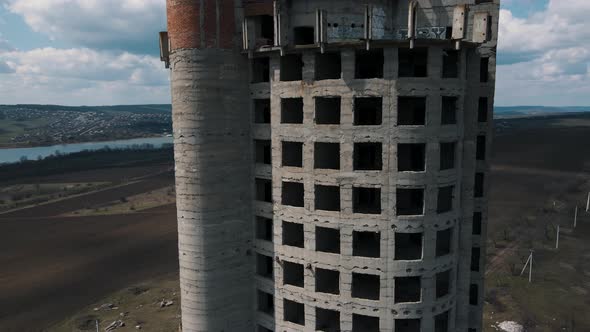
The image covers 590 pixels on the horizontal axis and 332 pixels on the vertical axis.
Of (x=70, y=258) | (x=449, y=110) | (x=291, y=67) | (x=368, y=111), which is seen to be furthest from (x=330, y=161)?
(x=70, y=258)

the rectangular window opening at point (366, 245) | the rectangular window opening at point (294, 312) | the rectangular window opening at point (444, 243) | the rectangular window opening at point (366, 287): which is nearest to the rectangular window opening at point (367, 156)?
the rectangular window opening at point (366, 245)

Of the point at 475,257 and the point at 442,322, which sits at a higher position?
the point at 475,257

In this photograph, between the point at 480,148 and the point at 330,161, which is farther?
the point at 480,148

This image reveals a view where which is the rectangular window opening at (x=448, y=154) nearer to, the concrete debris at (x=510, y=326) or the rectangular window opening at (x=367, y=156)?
the rectangular window opening at (x=367, y=156)

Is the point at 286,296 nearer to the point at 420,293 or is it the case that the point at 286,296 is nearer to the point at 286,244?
the point at 286,244

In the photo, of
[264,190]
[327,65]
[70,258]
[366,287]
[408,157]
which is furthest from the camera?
[70,258]

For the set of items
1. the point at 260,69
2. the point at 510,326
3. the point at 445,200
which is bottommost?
the point at 510,326

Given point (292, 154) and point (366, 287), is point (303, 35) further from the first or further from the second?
→ point (366, 287)
